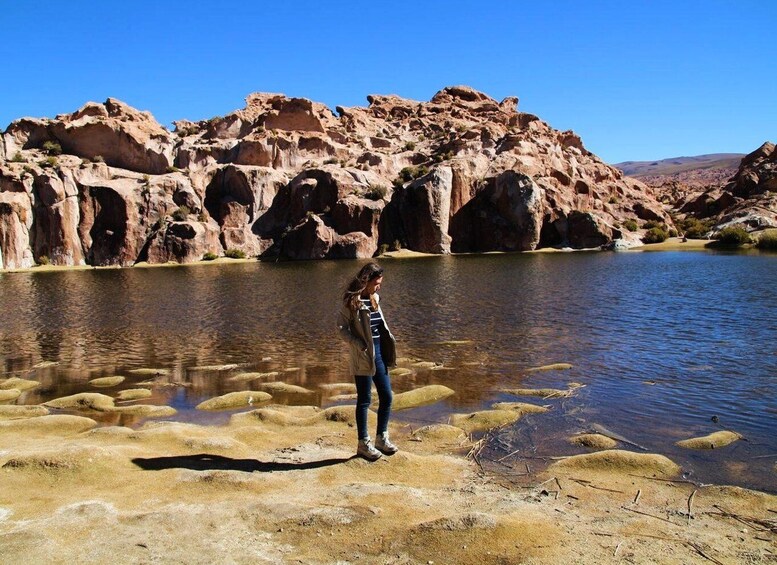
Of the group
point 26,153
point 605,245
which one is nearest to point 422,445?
point 605,245

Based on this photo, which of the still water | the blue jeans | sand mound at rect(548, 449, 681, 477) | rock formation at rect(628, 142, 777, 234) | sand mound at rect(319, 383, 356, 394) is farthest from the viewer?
rock formation at rect(628, 142, 777, 234)

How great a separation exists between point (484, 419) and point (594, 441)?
2031 millimetres

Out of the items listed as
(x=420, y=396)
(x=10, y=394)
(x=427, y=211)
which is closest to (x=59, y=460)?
(x=420, y=396)

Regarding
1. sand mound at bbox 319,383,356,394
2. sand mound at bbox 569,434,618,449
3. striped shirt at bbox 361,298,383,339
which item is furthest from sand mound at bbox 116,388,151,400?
sand mound at bbox 569,434,618,449

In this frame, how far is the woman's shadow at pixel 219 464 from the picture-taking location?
333 inches

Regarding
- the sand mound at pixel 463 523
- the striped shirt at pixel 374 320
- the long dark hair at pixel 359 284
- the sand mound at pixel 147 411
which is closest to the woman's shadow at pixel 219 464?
the striped shirt at pixel 374 320

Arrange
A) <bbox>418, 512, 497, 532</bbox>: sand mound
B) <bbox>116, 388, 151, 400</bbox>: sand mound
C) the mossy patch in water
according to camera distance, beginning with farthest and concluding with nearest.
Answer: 1. the mossy patch in water
2. <bbox>116, 388, 151, 400</bbox>: sand mound
3. <bbox>418, 512, 497, 532</bbox>: sand mound

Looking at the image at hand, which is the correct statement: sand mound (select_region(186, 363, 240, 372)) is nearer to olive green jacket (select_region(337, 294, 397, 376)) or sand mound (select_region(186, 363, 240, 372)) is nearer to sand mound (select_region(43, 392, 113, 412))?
sand mound (select_region(43, 392, 113, 412))

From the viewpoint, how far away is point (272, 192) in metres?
78.6

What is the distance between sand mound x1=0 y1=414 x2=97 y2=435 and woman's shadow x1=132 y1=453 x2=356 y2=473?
3181 millimetres

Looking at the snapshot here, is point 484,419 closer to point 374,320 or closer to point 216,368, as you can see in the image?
point 374,320

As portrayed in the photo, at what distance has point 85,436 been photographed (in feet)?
33.8

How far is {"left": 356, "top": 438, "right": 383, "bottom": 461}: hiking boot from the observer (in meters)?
8.62

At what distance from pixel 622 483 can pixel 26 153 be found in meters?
83.0
